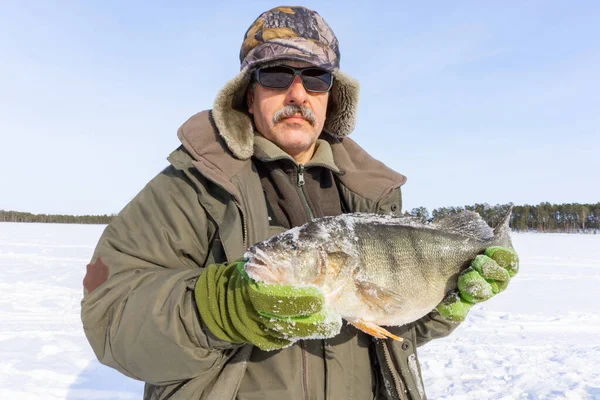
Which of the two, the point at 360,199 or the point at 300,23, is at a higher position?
the point at 300,23

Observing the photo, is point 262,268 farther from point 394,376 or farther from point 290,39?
point 290,39

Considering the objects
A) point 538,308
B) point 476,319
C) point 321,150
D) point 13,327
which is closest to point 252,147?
point 321,150

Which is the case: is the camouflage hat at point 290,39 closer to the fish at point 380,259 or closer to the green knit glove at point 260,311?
the fish at point 380,259

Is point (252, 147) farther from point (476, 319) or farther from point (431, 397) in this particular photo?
point (476, 319)

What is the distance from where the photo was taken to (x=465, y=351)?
546 cm

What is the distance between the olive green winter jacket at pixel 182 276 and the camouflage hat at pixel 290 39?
0.50m

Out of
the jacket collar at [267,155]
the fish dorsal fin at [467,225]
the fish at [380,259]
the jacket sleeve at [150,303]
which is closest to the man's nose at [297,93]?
the jacket collar at [267,155]

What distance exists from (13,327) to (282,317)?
594 centimetres

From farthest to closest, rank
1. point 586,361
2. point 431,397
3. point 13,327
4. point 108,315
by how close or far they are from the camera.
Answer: point 13,327, point 586,361, point 431,397, point 108,315

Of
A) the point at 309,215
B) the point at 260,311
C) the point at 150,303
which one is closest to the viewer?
the point at 260,311

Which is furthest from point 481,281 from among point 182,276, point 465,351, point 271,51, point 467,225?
point 465,351

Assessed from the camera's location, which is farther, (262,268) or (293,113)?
(293,113)

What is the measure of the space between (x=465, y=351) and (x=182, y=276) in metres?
4.65

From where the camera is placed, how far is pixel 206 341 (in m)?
1.77
